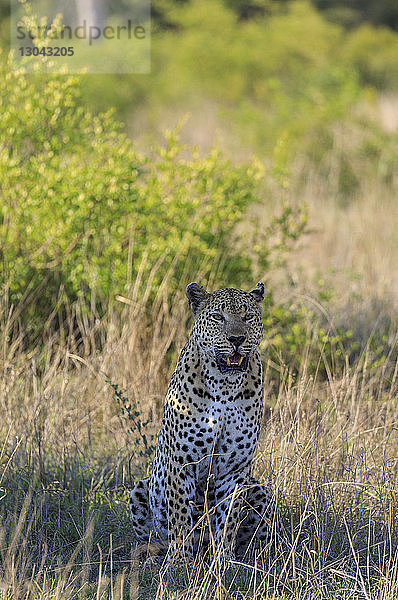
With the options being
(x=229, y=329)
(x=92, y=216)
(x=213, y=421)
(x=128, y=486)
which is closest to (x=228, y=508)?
(x=213, y=421)

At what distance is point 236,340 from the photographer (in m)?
3.30

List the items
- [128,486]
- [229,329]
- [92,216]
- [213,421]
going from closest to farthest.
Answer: [229,329] < [213,421] < [128,486] < [92,216]

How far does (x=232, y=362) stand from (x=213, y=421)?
0.31 meters

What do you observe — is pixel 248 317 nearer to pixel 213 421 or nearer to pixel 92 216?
pixel 213 421

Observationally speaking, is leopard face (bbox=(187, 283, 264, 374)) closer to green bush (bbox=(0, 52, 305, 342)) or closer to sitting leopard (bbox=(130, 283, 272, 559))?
sitting leopard (bbox=(130, 283, 272, 559))

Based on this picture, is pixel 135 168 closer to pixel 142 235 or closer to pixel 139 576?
pixel 142 235

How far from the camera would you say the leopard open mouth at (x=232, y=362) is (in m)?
3.31

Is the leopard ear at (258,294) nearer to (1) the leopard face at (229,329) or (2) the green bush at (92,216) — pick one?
(1) the leopard face at (229,329)

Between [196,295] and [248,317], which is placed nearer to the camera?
[248,317]

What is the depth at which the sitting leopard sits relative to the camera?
3357mm

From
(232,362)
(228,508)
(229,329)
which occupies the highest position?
(229,329)

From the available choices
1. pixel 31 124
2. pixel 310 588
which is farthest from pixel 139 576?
pixel 31 124

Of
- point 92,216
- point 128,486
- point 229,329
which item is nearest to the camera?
point 229,329

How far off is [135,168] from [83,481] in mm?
2793
